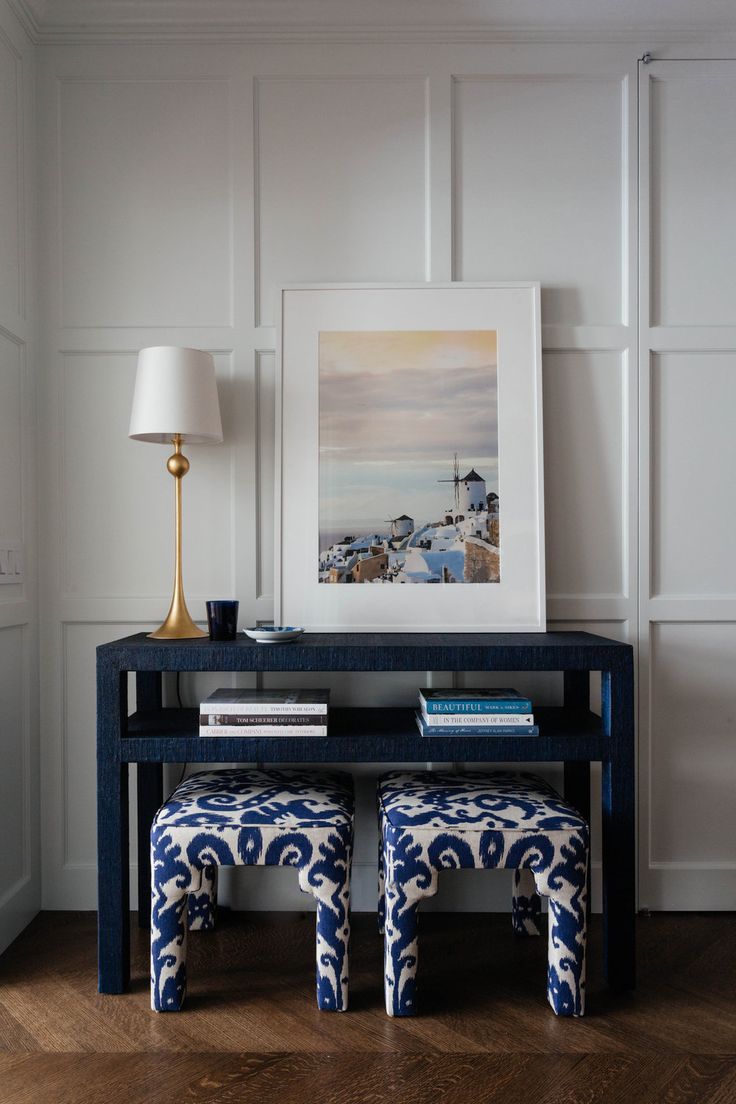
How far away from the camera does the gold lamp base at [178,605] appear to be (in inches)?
81.5

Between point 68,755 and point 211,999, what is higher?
point 68,755

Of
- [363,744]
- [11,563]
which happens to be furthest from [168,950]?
[11,563]

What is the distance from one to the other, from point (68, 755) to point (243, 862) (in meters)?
0.87

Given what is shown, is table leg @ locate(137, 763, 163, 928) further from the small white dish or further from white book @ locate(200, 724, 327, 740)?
the small white dish

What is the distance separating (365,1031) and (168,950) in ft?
1.58

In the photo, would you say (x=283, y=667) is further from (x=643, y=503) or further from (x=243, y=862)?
(x=643, y=503)

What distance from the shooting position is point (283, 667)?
1.89m

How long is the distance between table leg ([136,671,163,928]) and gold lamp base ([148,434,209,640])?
0.49 ft

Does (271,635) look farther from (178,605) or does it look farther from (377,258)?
(377,258)

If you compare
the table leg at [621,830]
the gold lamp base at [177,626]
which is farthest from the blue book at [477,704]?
the gold lamp base at [177,626]

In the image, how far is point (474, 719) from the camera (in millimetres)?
1889

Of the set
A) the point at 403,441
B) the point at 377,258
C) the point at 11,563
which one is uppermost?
the point at 377,258

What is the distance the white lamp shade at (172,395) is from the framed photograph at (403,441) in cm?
27

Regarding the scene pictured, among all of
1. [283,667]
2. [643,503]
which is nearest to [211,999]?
[283,667]
